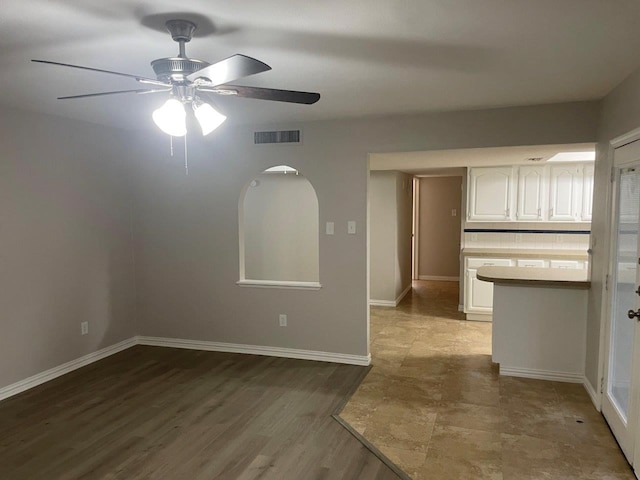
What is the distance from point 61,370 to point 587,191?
19.7 ft

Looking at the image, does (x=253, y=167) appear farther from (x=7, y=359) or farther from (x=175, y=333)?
(x=7, y=359)

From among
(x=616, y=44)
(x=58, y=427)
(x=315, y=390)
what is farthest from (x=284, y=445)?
(x=616, y=44)

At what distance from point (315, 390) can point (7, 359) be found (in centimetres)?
245

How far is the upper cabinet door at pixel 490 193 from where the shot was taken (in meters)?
5.89

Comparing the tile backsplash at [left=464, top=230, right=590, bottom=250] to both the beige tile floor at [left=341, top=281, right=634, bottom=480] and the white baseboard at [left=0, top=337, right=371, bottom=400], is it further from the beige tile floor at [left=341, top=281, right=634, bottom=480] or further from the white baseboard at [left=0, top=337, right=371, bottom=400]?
the white baseboard at [left=0, top=337, right=371, bottom=400]

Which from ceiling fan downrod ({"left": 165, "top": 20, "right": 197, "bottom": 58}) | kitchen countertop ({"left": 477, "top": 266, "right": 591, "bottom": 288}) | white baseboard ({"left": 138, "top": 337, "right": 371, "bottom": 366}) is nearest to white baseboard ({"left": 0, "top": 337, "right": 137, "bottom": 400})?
white baseboard ({"left": 138, "top": 337, "right": 371, "bottom": 366})

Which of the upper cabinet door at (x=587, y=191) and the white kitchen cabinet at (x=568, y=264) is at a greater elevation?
the upper cabinet door at (x=587, y=191)

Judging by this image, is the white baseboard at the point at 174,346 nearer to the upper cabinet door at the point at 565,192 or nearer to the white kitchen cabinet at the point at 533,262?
the white kitchen cabinet at the point at 533,262

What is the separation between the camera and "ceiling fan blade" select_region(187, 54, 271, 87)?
1808mm

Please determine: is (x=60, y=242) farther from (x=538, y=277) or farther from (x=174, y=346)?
(x=538, y=277)

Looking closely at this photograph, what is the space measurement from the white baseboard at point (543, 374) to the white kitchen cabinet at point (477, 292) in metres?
1.91

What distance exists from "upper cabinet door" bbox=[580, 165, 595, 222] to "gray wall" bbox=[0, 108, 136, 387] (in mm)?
5254

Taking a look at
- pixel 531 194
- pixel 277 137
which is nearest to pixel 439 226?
pixel 531 194

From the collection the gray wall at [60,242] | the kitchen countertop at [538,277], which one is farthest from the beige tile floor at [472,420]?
the gray wall at [60,242]
